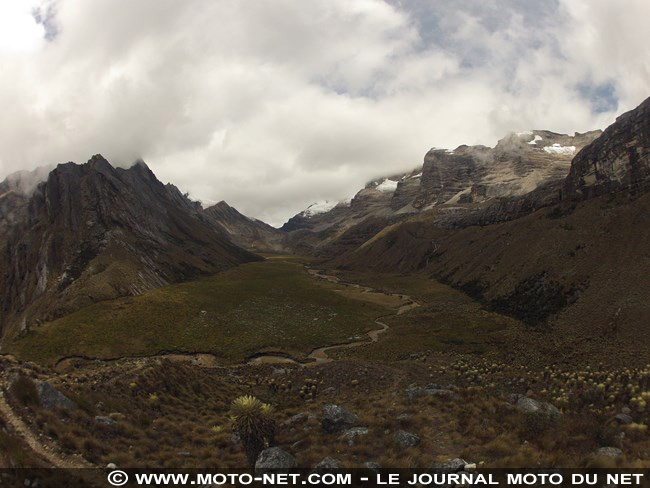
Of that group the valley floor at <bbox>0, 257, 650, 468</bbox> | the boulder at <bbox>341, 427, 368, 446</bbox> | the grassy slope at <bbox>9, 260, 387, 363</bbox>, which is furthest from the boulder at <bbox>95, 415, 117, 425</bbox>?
the grassy slope at <bbox>9, 260, 387, 363</bbox>

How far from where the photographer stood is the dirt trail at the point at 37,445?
55.7 ft

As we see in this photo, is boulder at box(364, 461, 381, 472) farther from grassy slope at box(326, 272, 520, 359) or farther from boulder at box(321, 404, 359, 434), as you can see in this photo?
grassy slope at box(326, 272, 520, 359)

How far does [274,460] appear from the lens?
18.3 meters

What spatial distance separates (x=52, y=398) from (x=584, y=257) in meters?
90.0

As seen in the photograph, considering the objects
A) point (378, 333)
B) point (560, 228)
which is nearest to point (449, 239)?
point (560, 228)

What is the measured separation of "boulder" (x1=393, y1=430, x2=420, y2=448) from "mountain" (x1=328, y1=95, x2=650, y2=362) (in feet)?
137

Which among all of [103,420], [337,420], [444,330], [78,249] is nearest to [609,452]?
[337,420]

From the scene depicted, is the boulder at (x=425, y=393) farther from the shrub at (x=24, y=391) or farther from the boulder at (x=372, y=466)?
the shrub at (x=24, y=391)

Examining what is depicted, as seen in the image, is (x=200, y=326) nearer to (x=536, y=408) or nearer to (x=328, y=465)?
(x=328, y=465)

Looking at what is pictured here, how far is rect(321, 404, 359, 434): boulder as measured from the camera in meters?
22.6

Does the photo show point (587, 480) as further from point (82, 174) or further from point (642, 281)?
point (82, 174)

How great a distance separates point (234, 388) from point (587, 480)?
29.4 metres

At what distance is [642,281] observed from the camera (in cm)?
6425

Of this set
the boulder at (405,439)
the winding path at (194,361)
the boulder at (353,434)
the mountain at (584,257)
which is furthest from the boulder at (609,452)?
the mountain at (584,257)
